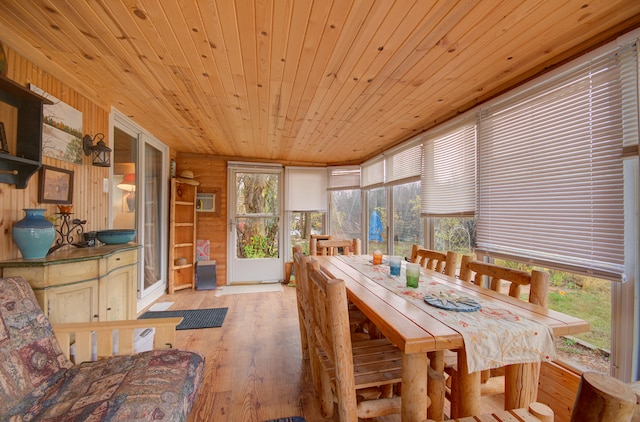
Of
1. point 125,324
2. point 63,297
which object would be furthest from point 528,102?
point 63,297

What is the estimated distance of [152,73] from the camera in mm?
1954

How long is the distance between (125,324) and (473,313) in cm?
187

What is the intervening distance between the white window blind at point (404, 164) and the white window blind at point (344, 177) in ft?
3.09

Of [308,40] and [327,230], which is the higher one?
[308,40]

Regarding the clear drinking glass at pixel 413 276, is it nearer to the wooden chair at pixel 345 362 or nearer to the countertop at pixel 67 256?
the wooden chair at pixel 345 362

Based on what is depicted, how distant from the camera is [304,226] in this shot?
5117 mm

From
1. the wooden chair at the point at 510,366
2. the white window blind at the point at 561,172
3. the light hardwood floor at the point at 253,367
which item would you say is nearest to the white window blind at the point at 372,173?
the white window blind at the point at 561,172

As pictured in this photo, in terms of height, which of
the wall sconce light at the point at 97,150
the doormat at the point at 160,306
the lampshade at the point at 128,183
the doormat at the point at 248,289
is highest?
the wall sconce light at the point at 97,150

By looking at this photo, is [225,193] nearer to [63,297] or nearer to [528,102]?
[63,297]

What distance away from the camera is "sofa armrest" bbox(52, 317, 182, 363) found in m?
1.49

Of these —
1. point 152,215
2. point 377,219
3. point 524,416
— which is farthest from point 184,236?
point 524,416

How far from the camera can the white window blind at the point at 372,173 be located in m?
4.14

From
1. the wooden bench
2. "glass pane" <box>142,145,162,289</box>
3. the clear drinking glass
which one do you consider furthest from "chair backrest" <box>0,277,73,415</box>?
"glass pane" <box>142,145,162,289</box>

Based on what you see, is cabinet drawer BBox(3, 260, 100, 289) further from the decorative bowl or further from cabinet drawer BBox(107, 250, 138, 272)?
the decorative bowl
